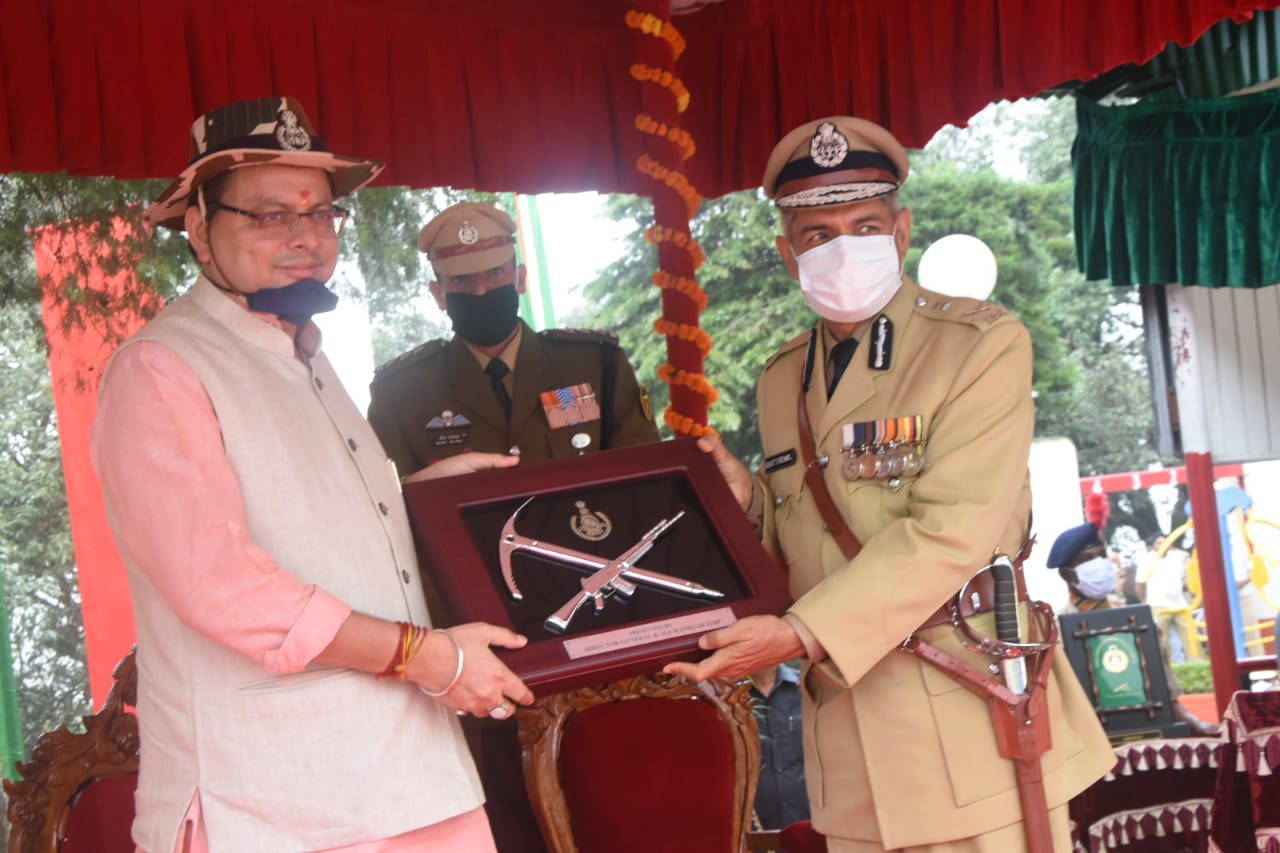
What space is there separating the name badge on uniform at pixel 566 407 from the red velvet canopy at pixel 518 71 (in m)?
0.84

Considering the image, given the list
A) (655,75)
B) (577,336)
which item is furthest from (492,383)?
(655,75)

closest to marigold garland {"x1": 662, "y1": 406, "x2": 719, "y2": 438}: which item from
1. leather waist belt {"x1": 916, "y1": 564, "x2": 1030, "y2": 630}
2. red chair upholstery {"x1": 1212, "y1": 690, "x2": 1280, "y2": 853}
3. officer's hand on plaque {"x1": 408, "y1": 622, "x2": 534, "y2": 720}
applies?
leather waist belt {"x1": 916, "y1": 564, "x2": 1030, "y2": 630}

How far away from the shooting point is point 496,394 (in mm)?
3562

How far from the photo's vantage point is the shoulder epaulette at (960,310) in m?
2.35

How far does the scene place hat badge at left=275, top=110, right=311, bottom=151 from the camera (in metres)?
2.09

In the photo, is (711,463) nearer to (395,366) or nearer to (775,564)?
(775,564)

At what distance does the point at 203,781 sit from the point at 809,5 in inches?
127

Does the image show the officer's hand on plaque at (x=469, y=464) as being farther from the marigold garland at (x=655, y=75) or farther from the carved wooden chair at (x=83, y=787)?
the marigold garland at (x=655, y=75)

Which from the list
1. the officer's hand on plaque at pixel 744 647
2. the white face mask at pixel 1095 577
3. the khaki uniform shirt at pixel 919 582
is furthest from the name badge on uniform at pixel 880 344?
the white face mask at pixel 1095 577

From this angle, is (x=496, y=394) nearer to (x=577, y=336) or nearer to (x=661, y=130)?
(x=577, y=336)

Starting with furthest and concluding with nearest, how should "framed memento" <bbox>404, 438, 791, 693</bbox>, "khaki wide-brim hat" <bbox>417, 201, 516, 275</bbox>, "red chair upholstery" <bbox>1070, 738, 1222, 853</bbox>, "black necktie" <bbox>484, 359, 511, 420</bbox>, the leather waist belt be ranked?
"red chair upholstery" <bbox>1070, 738, 1222, 853</bbox>, "black necktie" <bbox>484, 359, 511, 420</bbox>, "khaki wide-brim hat" <bbox>417, 201, 516, 275</bbox>, the leather waist belt, "framed memento" <bbox>404, 438, 791, 693</bbox>

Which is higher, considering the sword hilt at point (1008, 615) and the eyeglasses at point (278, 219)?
the eyeglasses at point (278, 219)

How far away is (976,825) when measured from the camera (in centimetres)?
221

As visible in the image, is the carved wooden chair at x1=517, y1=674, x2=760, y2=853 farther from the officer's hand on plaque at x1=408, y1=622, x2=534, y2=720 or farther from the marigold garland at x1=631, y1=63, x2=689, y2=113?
the marigold garland at x1=631, y1=63, x2=689, y2=113
